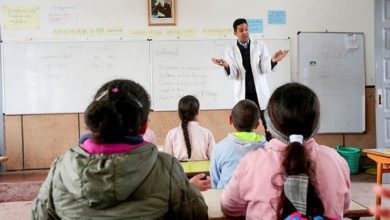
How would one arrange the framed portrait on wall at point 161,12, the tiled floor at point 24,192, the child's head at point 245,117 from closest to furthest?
the child's head at point 245,117
the tiled floor at point 24,192
the framed portrait on wall at point 161,12

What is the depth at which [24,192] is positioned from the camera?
165 inches

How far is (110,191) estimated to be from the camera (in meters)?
1.12

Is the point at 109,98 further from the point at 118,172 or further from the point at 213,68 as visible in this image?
the point at 213,68

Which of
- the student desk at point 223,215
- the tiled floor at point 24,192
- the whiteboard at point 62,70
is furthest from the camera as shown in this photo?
the whiteboard at point 62,70

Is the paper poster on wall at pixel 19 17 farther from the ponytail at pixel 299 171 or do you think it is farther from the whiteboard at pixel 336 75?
the ponytail at pixel 299 171

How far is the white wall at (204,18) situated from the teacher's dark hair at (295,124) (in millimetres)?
3562

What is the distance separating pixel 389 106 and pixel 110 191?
420 centimetres

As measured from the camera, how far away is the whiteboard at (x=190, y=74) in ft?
15.4

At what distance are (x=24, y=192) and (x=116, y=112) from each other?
3513mm

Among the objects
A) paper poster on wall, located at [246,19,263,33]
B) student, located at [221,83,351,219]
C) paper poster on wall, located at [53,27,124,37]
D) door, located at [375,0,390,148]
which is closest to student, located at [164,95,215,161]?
student, located at [221,83,351,219]

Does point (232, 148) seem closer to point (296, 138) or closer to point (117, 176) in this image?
point (296, 138)

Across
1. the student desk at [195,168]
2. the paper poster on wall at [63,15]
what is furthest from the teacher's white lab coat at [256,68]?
the paper poster on wall at [63,15]

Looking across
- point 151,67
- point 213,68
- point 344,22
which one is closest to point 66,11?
point 151,67

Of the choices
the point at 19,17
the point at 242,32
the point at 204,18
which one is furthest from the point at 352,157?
the point at 19,17
